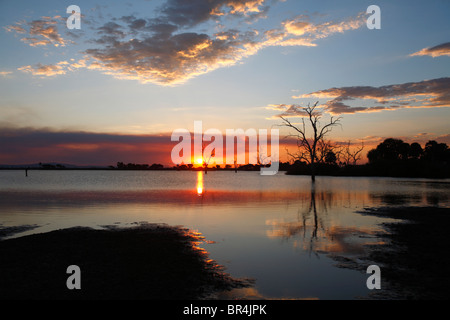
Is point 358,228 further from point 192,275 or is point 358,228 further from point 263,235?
point 192,275

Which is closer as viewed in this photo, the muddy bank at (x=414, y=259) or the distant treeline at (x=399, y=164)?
the muddy bank at (x=414, y=259)

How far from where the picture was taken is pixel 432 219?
20500 millimetres

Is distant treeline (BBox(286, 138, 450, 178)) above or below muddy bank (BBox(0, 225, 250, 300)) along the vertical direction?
above

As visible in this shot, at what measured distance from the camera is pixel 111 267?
1075 centimetres

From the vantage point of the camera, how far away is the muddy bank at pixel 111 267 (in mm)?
8633

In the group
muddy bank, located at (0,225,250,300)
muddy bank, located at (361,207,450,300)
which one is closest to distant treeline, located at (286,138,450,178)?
muddy bank, located at (361,207,450,300)

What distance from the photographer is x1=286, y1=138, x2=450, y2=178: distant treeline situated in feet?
325

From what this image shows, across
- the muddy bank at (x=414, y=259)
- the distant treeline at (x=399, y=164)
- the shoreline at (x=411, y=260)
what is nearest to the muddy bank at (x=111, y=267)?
the shoreline at (x=411, y=260)

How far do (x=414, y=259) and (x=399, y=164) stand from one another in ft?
354

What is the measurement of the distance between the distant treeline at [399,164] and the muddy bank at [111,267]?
10253 cm

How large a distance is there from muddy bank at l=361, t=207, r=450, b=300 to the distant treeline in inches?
3569

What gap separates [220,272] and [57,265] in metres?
5.56

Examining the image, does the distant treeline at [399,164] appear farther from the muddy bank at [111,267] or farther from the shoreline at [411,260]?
the muddy bank at [111,267]

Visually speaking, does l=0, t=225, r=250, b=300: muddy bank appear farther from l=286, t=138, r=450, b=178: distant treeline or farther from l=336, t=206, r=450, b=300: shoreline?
l=286, t=138, r=450, b=178: distant treeline
